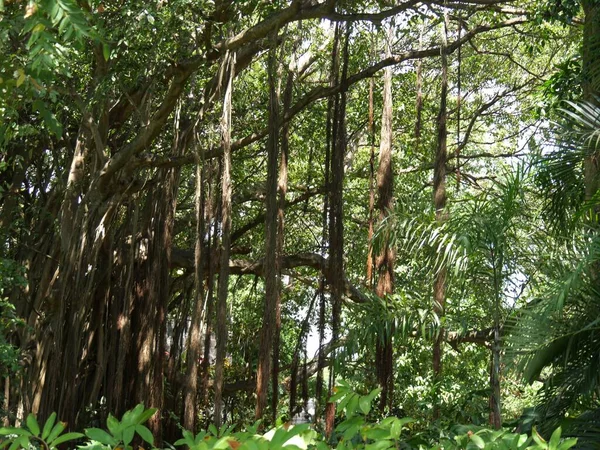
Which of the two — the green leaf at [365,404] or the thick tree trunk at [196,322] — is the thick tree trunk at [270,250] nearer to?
the thick tree trunk at [196,322]

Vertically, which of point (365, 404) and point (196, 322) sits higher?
point (196, 322)

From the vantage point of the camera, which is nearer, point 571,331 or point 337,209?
point 571,331

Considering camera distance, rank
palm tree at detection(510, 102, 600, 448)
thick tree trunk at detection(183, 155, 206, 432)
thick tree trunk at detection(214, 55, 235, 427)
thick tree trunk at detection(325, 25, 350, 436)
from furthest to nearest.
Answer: thick tree trunk at detection(325, 25, 350, 436) → thick tree trunk at detection(183, 155, 206, 432) → thick tree trunk at detection(214, 55, 235, 427) → palm tree at detection(510, 102, 600, 448)

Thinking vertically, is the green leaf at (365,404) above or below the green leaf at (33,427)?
above

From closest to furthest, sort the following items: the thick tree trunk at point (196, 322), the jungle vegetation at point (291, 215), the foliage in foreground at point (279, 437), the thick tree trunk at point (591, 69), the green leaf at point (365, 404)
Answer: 1. the foliage in foreground at point (279, 437)
2. the green leaf at point (365, 404)
3. the jungle vegetation at point (291, 215)
4. the thick tree trunk at point (591, 69)
5. the thick tree trunk at point (196, 322)

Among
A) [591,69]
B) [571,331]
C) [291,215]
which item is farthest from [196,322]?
[291,215]

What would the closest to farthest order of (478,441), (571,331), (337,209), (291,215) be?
(478,441) < (571,331) < (337,209) < (291,215)

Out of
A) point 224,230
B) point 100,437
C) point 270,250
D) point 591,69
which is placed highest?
Answer: point 591,69

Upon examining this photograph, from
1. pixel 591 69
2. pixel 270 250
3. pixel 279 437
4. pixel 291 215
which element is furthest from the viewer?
pixel 291 215

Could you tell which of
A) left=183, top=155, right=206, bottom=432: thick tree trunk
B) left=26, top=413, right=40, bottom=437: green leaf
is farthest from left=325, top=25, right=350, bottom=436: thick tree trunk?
left=26, top=413, right=40, bottom=437: green leaf

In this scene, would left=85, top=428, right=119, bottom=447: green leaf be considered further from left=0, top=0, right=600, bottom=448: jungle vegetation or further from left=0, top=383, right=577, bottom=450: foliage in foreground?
left=0, top=0, right=600, bottom=448: jungle vegetation

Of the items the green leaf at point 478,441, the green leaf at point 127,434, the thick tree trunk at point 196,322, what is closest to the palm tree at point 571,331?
the green leaf at point 478,441

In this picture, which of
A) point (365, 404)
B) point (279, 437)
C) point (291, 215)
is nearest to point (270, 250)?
point (291, 215)

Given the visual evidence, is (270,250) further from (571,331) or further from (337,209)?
(571,331)
